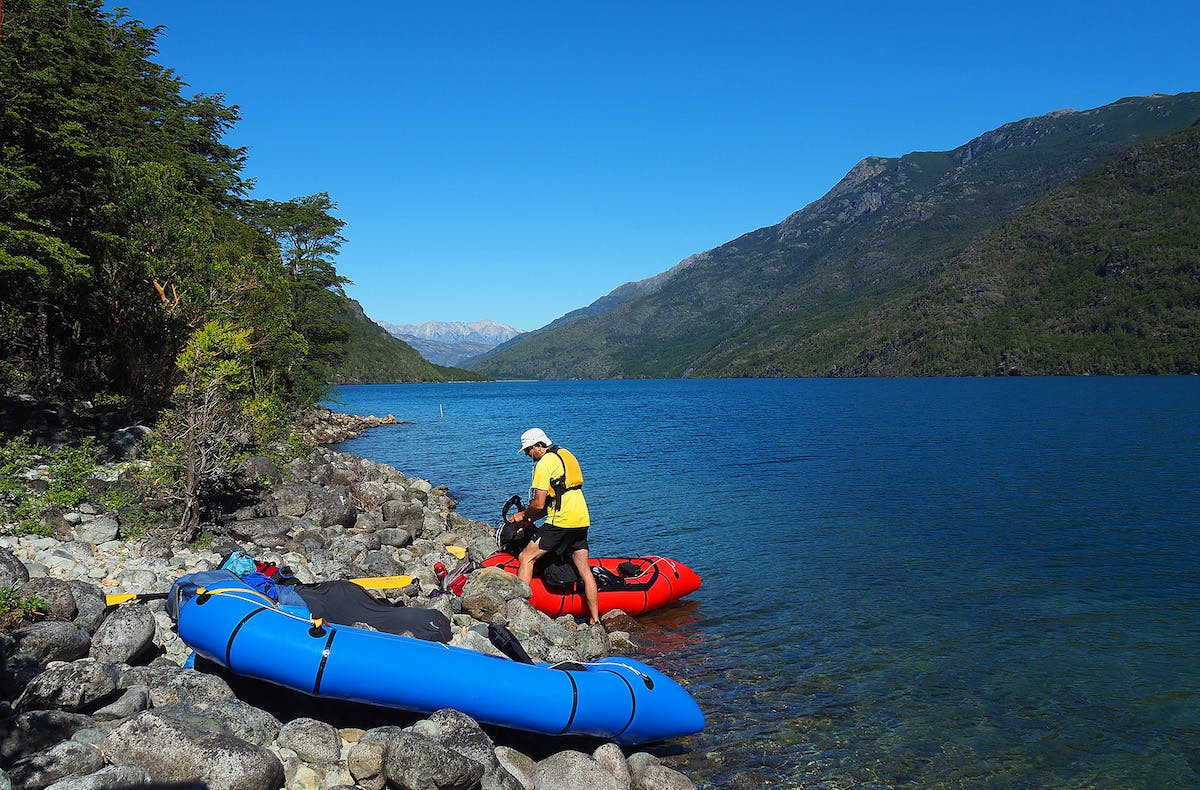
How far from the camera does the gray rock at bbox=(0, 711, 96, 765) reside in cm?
486

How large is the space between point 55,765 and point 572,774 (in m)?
3.84

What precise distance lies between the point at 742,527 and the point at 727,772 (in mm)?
11870

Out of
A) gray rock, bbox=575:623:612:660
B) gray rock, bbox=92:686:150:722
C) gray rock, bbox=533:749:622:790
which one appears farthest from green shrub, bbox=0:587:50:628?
gray rock, bbox=575:623:612:660

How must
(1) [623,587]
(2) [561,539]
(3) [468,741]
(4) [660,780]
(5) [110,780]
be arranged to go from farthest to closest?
(1) [623,587] → (2) [561,539] → (4) [660,780] → (3) [468,741] → (5) [110,780]

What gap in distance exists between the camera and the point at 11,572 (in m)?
7.23

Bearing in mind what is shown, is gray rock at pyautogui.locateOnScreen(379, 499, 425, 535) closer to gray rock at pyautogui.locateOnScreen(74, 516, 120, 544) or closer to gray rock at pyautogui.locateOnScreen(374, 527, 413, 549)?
gray rock at pyautogui.locateOnScreen(374, 527, 413, 549)

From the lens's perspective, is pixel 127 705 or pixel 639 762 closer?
pixel 127 705

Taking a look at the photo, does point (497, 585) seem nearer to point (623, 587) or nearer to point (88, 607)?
point (623, 587)

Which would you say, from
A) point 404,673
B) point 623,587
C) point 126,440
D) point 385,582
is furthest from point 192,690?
point 126,440

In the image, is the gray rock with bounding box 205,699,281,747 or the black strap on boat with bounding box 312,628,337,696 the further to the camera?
the black strap on boat with bounding box 312,628,337,696

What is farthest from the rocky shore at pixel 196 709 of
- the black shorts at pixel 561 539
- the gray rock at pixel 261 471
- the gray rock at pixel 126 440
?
the gray rock at pixel 126 440

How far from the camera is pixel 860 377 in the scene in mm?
176750

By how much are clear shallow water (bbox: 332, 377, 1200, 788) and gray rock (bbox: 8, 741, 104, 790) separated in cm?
530

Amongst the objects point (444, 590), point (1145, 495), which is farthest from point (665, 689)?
point (1145, 495)
